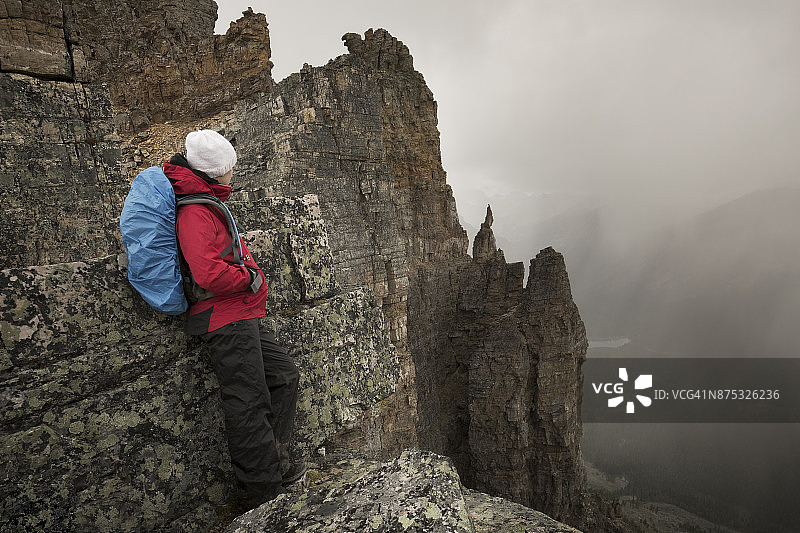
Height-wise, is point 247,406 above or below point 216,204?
below

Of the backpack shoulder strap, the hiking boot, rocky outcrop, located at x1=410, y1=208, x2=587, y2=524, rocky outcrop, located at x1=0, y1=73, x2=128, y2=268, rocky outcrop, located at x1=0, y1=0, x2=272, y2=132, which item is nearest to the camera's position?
the backpack shoulder strap

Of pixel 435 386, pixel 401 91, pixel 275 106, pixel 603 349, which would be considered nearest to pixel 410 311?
pixel 435 386

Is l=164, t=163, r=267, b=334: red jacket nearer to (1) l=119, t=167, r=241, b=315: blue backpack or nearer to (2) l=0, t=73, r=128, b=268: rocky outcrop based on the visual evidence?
(1) l=119, t=167, r=241, b=315: blue backpack

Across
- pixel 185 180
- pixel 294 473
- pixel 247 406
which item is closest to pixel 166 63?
pixel 185 180

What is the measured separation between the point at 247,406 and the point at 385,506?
1.24 meters

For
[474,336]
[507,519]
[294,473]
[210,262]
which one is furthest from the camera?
[474,336]

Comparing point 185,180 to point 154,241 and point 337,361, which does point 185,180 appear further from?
point 337,361

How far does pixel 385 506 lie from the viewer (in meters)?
2.41

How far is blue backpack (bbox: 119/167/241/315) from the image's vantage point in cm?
271

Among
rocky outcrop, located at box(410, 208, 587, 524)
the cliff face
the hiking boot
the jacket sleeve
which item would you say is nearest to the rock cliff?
the hiking boot

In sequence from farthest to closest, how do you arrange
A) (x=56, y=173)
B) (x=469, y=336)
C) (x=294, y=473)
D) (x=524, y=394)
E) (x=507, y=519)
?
(x=469, y=336) → (x=524, y=394) → (x=56, y=173) → (x=507, y=519) → (x=294, y=473)

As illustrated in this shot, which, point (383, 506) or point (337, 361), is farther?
point (337, 361)

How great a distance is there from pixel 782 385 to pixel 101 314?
16590 centimetres

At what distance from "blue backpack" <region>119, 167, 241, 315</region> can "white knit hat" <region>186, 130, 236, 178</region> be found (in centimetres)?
28
